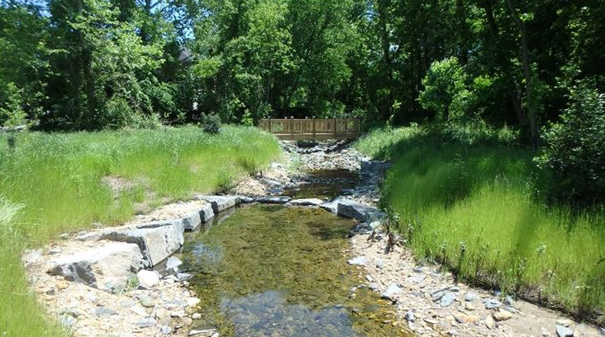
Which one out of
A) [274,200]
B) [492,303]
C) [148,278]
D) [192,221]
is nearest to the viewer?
[492,303]

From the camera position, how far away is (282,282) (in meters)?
5.66

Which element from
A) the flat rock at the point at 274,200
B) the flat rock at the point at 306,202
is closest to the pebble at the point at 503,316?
the flat rock at the point at 306,202

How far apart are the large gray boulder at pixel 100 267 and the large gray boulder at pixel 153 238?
0.42 m

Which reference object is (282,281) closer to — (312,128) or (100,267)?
(100,267)

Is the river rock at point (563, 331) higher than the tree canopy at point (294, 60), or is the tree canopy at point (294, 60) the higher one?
the tree canopy at point (294, 60)

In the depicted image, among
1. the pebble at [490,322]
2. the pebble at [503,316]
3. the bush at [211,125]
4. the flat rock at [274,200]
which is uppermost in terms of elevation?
the bush at [211,125]

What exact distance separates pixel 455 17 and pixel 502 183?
10624mm

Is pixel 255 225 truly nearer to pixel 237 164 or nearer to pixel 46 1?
pixel 237 164

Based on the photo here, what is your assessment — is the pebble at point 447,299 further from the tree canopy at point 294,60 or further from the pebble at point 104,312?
the tree canopy at point 294,60

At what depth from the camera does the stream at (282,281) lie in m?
4.53

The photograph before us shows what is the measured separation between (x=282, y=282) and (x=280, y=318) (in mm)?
1020

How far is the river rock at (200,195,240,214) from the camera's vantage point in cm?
957

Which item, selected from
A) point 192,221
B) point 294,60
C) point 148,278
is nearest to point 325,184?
point 192,221

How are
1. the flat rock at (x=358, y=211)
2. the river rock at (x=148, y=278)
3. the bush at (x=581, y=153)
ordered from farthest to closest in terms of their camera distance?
the flat rock at (x=358, y=211) → the river rock at (x=148, y=278) → the bush at (x=581, y=153)
